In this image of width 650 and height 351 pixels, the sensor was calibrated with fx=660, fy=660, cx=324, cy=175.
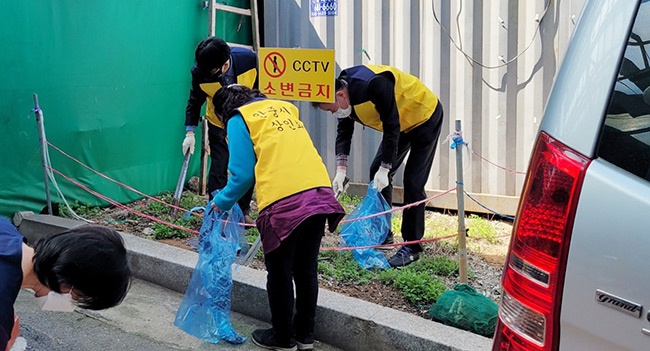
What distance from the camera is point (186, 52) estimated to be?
682cm

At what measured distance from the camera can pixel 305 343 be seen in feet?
11.2

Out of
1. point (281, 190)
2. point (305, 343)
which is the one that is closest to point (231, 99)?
point (281, 190)

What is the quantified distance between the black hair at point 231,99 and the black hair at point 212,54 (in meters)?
1.32

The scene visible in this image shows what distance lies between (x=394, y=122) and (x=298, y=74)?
0.69 metres

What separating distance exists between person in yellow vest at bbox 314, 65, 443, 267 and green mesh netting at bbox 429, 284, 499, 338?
107 cm

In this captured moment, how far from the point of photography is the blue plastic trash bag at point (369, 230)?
4555mm

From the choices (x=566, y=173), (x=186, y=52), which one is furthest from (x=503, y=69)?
(x=566, y=173)

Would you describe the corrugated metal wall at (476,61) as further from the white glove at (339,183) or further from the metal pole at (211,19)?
the white glove at (339,183)

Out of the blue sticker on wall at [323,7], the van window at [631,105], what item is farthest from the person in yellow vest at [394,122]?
the van window at [631,105]

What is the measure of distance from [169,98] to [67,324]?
335cm

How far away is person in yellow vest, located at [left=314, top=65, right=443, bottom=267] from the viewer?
4.23 metres

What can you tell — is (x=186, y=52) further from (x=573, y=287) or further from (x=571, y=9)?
Answer: (x=573, y=287)

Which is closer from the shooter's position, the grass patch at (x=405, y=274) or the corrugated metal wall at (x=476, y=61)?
the grass patch at (x=405, y=274)

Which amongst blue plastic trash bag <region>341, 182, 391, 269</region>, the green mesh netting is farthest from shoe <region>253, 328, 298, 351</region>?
blue plastic trash bag <region>341, 182, 391, 269</region>
